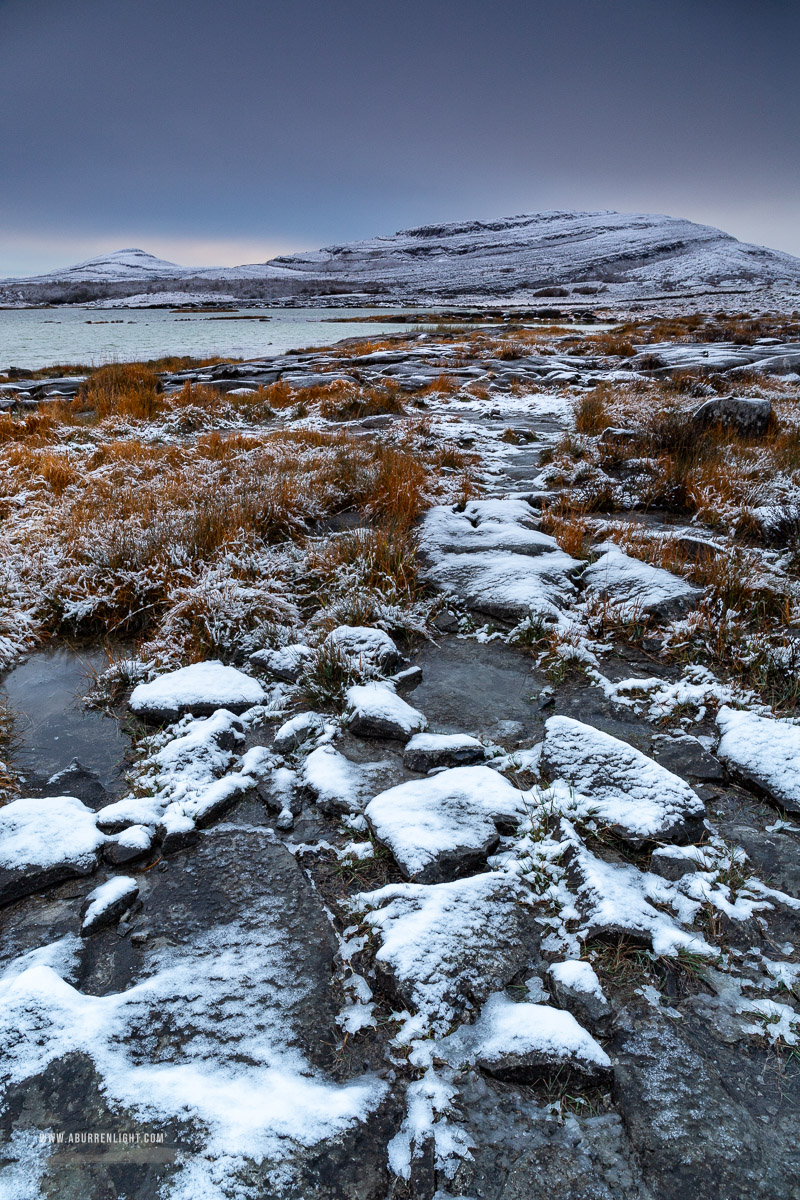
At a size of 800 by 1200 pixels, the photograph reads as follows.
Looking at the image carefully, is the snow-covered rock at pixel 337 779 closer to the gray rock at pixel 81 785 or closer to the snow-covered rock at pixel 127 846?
the snow-covered rock at pixel 127 846

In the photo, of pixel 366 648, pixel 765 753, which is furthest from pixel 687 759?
pixel 366 648

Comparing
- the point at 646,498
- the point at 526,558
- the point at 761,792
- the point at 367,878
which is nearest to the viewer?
the point at 367,878

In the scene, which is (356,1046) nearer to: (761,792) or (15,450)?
(761,792)

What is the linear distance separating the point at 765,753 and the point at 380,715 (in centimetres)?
165

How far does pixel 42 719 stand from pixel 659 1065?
3.01m

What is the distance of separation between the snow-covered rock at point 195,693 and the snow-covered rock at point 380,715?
1.76 feet

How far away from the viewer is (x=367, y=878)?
2.11 meters

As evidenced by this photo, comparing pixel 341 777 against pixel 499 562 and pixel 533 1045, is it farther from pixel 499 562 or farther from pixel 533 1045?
pixel 499 562

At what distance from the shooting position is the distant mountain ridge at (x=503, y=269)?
8225 centimetres

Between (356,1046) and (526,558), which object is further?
(526,558)

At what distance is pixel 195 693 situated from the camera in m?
3.08

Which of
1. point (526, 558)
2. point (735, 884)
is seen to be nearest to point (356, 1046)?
point (735, 884)

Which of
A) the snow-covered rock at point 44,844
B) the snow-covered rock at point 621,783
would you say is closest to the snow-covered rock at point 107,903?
the snow-covered rock at point 44,844

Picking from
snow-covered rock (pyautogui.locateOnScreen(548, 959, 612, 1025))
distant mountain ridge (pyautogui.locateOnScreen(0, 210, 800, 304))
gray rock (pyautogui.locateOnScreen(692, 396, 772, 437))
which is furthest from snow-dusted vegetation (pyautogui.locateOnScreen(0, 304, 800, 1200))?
distant mountain ridge (pyautogui.locateOnScreen(0, 210, 800, 304))
